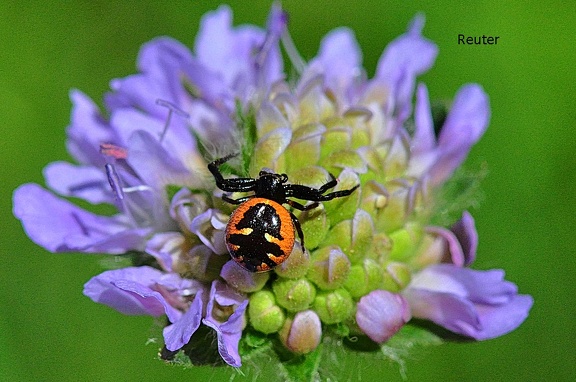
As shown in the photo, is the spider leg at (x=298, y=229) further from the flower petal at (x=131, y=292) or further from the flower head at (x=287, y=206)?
the flower petal at (x=131, y=292)

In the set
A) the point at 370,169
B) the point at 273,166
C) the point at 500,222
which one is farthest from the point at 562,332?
the point at 273,166

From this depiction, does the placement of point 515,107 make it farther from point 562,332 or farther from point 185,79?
point 185,79

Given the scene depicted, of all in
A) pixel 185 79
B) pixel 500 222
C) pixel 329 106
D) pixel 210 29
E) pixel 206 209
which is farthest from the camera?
pixel 500 222

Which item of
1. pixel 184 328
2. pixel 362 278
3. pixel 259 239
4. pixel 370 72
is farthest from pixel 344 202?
pixel 370 72

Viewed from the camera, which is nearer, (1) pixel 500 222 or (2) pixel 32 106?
(1) pixel 500 222

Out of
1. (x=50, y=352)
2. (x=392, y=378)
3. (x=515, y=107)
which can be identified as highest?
(x=515, y=107)

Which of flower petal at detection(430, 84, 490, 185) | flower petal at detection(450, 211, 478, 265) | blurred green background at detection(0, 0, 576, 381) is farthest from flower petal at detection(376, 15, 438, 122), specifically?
blurred green background at detection(0, 0, 576, 381)

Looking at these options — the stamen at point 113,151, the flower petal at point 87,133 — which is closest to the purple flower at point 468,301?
the stamen at point 113,151
